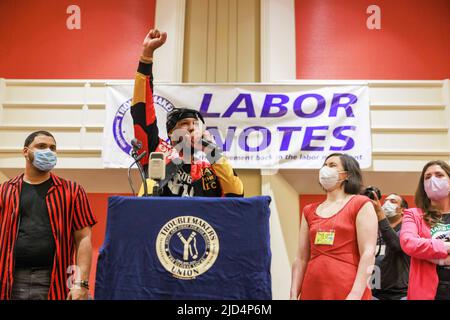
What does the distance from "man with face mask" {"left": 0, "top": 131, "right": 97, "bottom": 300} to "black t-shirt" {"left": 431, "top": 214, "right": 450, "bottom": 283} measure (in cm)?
147

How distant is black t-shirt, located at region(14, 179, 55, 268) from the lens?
6.38ft

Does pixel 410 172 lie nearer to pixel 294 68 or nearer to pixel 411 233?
pixel 294 68

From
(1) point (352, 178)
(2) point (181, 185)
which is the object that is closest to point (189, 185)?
(2) point (181, 185)

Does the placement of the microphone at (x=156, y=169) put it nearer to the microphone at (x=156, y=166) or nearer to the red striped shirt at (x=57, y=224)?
the microphone at (x=156, y=166)

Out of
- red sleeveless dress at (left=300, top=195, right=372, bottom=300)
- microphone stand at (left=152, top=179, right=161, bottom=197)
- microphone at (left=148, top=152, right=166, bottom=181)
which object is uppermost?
microphone at (left=148, top=152, right=166, bottom=181)

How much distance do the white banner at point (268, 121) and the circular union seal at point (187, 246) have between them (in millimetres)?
2500


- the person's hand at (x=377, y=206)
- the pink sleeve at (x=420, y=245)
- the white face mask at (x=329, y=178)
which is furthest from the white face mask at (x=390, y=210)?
the white face mask at (x=329, y=178)

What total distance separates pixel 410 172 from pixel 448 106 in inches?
27.5

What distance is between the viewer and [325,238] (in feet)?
6.29

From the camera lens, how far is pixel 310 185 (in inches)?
165

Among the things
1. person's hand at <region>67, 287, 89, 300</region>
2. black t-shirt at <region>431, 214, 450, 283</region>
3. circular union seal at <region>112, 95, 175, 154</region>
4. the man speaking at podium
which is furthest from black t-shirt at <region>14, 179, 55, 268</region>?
circular union seal at <region>112, 95, 175, 154</region>

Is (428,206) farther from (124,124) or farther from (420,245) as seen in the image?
(124,124)

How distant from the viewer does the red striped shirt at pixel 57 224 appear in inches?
75.6

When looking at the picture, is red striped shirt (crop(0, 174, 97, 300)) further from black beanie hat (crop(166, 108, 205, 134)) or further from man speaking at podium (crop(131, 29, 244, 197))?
black beanie hat (crop(166, 108, 205, 134))
